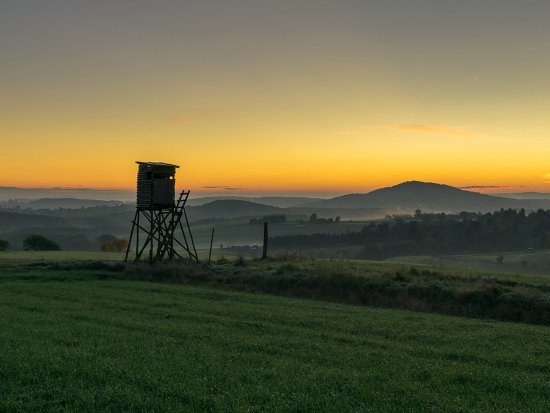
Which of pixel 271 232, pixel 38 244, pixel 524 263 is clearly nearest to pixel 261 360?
pixel 38 244

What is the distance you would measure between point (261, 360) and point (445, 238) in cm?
15322

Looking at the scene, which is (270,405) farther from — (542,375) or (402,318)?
(402,318)

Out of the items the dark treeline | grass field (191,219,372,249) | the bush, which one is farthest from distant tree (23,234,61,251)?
the bush

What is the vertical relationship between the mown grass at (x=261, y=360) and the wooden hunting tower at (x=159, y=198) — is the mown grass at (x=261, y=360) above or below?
below

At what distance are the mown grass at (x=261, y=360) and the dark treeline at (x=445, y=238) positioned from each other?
Result: 124 metres

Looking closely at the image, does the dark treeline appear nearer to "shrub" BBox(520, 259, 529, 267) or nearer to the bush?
the bush

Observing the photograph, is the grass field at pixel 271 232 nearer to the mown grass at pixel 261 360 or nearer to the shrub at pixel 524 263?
the shrub at pixel 524 263

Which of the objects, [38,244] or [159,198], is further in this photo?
[38,244]

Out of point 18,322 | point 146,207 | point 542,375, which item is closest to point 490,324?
point 542,375

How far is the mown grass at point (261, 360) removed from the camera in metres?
9.23

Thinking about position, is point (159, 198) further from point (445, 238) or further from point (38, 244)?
point (445, 238)

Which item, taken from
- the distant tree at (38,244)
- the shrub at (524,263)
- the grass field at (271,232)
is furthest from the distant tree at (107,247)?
the shrub at (524,263)

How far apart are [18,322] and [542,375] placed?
56.6ft

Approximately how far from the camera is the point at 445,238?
153125 millimetres
